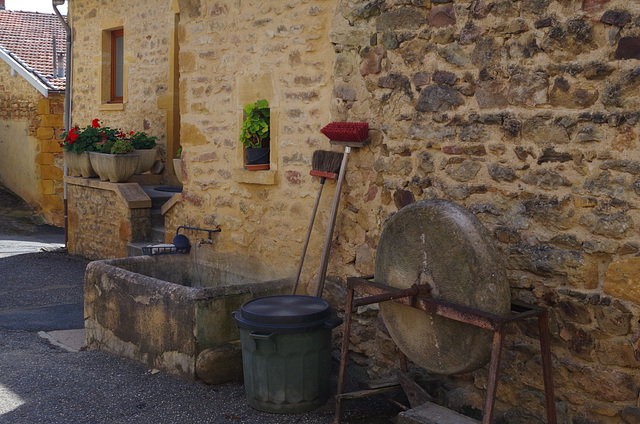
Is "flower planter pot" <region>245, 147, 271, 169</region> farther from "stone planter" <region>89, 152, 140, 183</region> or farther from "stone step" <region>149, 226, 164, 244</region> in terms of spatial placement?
"stone planter" <region>89, 152, 140, 183</region>

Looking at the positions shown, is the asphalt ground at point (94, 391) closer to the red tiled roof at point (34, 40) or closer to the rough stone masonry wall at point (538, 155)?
the rough stone masonry wall at point (538, 155)

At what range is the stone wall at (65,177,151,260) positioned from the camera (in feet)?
27.6

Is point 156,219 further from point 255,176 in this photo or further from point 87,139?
point 255,176

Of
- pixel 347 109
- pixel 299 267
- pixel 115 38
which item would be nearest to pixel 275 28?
pixel 347 109

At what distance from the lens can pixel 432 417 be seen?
3412mm

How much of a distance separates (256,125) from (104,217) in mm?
4185

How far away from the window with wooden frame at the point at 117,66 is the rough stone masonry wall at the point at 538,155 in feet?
25.7

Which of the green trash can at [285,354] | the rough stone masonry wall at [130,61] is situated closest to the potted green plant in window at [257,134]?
the green trash can at [285,354]

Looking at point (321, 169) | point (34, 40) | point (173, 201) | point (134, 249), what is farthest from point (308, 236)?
point (34, 40)

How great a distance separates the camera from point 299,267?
4949 millimetres

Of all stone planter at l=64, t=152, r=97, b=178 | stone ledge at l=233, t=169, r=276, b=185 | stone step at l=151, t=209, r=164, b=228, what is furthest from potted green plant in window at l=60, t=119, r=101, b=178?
stone ledge at l=233, t=169, r=276, b=185

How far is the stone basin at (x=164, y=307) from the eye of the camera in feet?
15.2

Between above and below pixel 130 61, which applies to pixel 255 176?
below

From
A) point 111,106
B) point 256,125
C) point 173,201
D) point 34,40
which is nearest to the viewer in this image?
point 256,125
